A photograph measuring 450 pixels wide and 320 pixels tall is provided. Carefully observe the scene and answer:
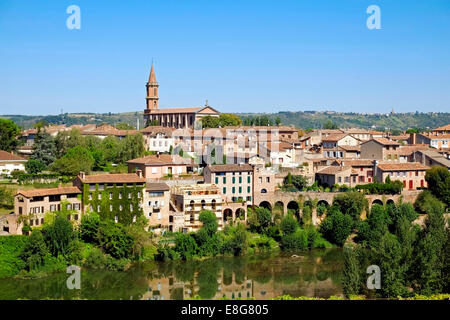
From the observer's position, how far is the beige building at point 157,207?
33.7 meters

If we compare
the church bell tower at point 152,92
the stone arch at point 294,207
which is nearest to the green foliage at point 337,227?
the stone arch at point 294,207

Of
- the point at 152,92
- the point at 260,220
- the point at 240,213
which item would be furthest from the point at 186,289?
the point at 152,92

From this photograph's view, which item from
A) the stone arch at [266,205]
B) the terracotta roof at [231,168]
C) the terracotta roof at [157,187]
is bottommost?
the stone arch at [266,205]

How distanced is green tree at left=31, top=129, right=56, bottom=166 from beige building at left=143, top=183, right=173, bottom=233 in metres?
12.5

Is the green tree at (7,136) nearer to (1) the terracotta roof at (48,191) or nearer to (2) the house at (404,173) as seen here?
(1) the terracotta roof at (48,191)

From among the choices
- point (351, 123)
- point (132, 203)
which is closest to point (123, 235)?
point (132, 203)

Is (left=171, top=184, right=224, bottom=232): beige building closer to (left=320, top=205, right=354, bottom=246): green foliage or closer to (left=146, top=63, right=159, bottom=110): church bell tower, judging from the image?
(left=320, top=205, right=354, bottom=246): green foliage

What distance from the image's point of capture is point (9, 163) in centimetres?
4162

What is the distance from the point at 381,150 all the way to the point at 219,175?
14382 mm

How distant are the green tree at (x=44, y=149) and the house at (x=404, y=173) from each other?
73.9 feet

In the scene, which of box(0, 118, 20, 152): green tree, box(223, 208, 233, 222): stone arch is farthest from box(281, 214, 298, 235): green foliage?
box(0, 118, 20, 152): green tree

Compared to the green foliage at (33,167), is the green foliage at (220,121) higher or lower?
higher

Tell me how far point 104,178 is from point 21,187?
239 inches

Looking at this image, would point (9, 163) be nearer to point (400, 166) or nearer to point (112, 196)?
point (112, 196)
